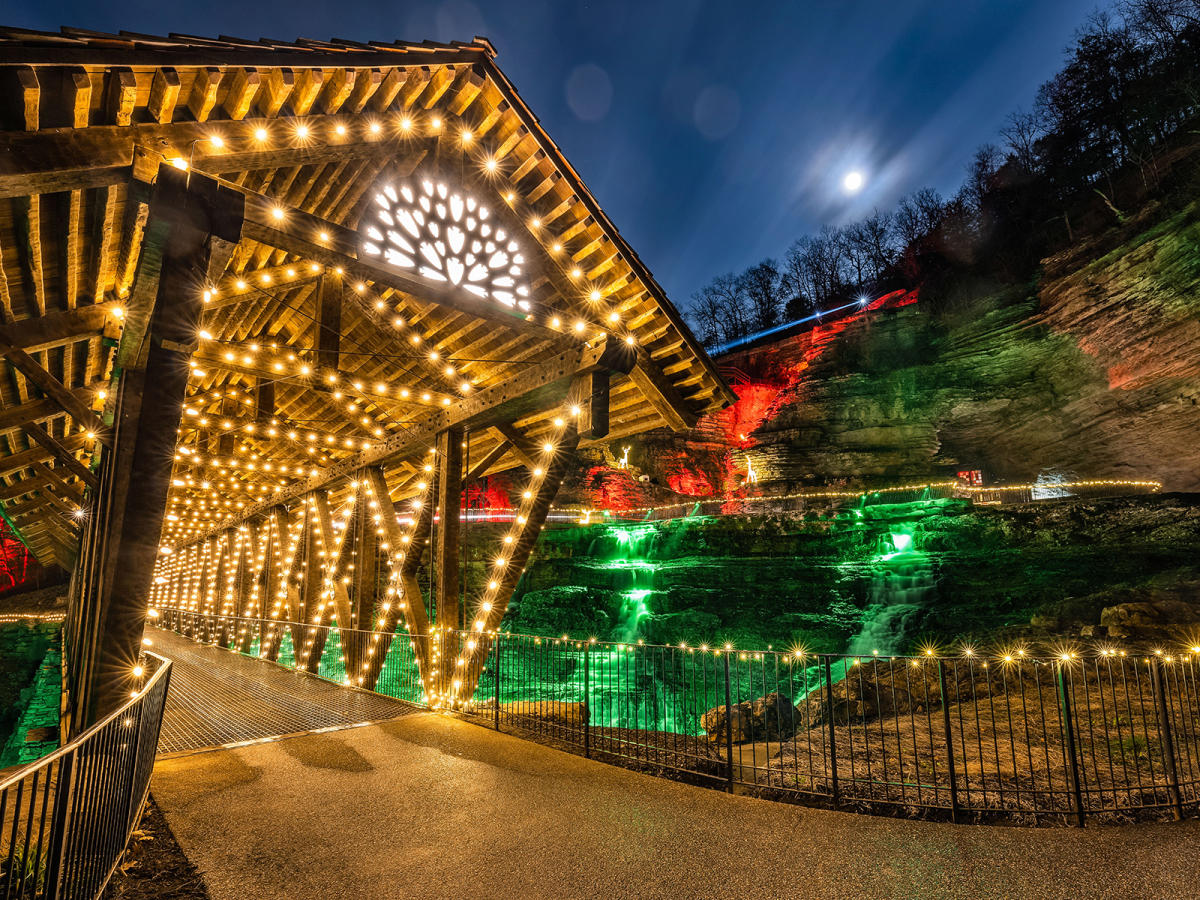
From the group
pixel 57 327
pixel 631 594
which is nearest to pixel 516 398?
pixel 57 327

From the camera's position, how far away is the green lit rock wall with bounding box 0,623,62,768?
10.0m

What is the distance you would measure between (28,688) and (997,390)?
43.4 m

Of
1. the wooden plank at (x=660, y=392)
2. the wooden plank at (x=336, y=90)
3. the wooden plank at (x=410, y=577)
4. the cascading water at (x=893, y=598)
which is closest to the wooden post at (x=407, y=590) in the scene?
the wooden plank at (x=410, y=577)

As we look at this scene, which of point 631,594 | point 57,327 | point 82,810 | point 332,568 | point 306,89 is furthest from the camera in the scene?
point 631,594

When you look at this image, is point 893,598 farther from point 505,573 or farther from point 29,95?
point 29,95

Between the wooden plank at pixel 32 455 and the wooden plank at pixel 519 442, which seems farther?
the wooden plank at pixel 32 455

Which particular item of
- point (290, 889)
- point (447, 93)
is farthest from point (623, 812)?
point (447, 93)

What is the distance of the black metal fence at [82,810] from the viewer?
232 cm

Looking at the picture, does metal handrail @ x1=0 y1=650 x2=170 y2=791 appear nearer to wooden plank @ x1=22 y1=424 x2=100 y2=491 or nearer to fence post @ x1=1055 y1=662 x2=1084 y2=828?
wooden plank @ x1=22 y1=424 x2=100 y2=491

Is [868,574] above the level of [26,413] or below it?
below

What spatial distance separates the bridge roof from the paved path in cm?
395

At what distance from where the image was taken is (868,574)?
23.5m

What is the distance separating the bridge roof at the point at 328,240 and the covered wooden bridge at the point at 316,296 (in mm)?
26

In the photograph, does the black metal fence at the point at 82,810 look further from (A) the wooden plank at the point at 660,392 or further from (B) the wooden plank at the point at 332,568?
(B) the wooden plank at the point at 332,568
